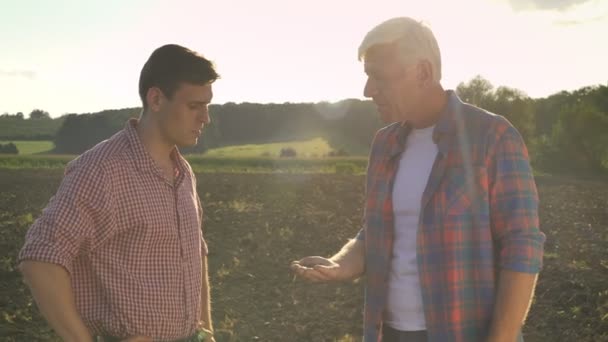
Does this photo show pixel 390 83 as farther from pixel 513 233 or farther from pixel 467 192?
pixel 513 233

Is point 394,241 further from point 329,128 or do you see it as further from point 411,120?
point 329,128

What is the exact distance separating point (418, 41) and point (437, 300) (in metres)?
→ 0.99

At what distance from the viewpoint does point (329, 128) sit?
7162 cm

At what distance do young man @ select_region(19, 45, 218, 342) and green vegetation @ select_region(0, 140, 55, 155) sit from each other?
59.5 metres

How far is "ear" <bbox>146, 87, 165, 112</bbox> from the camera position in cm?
271

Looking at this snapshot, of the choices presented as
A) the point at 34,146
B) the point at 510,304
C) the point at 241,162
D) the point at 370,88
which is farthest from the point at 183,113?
the point at 34,146

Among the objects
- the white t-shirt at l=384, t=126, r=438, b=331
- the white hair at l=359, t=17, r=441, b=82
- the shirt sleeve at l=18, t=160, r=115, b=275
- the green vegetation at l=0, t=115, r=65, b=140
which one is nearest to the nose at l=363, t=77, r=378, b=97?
the white hair at l=359, t=17, r=441, b=82

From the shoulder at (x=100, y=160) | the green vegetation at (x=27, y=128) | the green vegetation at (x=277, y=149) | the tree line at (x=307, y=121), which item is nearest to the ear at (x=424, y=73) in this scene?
the shoulder at (x=100, y=160)

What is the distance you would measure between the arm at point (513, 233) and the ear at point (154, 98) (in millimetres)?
1300

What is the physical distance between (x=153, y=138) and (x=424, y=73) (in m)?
1.11

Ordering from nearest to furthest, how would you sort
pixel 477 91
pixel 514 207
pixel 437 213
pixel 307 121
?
pixel 514 207, pixel 437 213, pixel 477 91, pixel 307 121

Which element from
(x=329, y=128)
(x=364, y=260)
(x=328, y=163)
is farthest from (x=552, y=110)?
(x=364, y=260)

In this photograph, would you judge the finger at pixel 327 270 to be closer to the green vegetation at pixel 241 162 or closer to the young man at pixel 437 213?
the young man at pixel 437 213

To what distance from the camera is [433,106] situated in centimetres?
276
